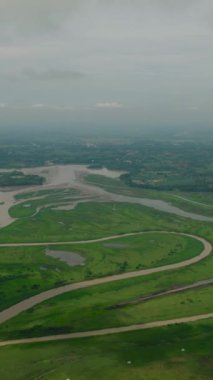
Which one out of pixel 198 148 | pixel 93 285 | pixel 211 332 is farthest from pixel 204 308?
pixel 198 148

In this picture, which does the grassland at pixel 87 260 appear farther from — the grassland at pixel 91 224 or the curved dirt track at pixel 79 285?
the grassland at pixel 91 224

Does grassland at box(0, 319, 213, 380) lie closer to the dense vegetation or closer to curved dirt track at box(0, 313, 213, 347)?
curved dirt track at box(0, 313, 213, 347)

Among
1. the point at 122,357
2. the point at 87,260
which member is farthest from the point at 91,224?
the point at 122,357

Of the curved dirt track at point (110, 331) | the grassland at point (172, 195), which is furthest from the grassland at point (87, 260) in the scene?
the grassland at point (172, 195)

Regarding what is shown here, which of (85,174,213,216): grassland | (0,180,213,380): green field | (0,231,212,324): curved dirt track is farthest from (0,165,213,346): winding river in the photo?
(85,174,213,216): grassland

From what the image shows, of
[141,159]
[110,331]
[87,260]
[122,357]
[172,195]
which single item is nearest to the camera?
[122,357]

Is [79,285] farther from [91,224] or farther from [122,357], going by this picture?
[91,224]
